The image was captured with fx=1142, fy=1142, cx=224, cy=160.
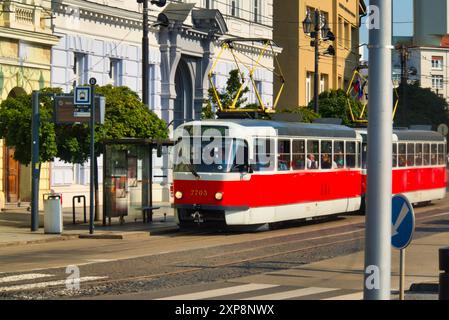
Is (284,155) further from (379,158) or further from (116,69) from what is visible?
(379,158)

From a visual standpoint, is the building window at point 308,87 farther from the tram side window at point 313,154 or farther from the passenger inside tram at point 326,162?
the tram side window at point 313,154

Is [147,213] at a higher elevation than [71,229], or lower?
higher

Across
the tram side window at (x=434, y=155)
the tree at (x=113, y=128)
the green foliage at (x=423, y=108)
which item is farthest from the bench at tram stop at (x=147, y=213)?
the green foliage at (x=423, y=108)

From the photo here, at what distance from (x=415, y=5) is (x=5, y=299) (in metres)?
8.55

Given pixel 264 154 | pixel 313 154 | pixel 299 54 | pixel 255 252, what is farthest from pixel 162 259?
pixel 299 54

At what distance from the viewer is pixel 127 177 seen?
32.5 m

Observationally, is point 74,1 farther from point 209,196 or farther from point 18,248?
point 18,248

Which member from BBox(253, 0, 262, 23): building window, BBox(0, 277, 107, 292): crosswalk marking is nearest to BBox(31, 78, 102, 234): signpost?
BBox(0, 277, 107, 292): crosswalk marking

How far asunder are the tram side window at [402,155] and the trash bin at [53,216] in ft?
54.1

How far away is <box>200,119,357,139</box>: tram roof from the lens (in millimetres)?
31456

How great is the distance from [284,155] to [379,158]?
21181 mm
